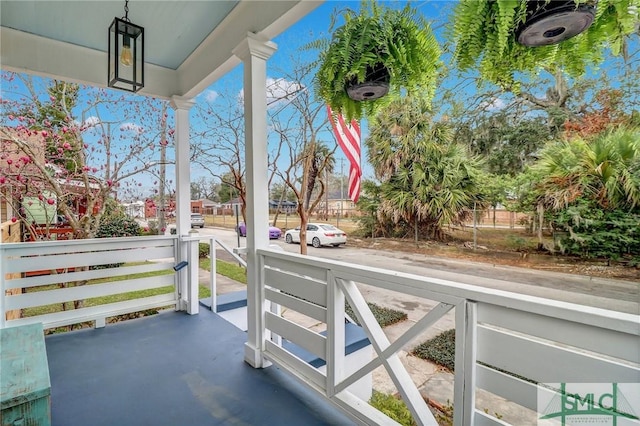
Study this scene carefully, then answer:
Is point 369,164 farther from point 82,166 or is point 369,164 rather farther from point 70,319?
point 82,166

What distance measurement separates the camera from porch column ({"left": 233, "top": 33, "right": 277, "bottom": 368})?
6.56 feet

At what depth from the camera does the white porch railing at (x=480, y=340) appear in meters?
0.80

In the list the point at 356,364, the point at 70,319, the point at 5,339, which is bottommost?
the point at 356,364

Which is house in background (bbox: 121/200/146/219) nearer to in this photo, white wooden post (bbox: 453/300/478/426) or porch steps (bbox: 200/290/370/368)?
porch steps (bbox: 200/290/370/368)

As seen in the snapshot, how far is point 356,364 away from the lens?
2.26m

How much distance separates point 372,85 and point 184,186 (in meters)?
2.39

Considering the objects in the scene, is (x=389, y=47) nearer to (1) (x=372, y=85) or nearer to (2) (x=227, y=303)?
(1) (x=372, y=85)

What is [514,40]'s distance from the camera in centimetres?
94

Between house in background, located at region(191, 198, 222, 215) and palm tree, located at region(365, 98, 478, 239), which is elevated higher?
palm tree, located at region(365, 98, 478, 239)

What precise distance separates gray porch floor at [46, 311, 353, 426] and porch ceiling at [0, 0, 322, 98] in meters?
2.09

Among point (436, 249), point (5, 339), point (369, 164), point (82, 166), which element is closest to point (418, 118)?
point (369, 164)

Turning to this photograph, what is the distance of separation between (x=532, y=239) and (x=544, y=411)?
110 centimetres

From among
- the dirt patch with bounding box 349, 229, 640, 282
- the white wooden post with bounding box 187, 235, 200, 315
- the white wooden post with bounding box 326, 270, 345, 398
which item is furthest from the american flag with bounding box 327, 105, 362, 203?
the white wooden post with bounding box 187, 235, 200, 315

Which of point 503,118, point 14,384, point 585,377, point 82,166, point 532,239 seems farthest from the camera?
point 82,166
